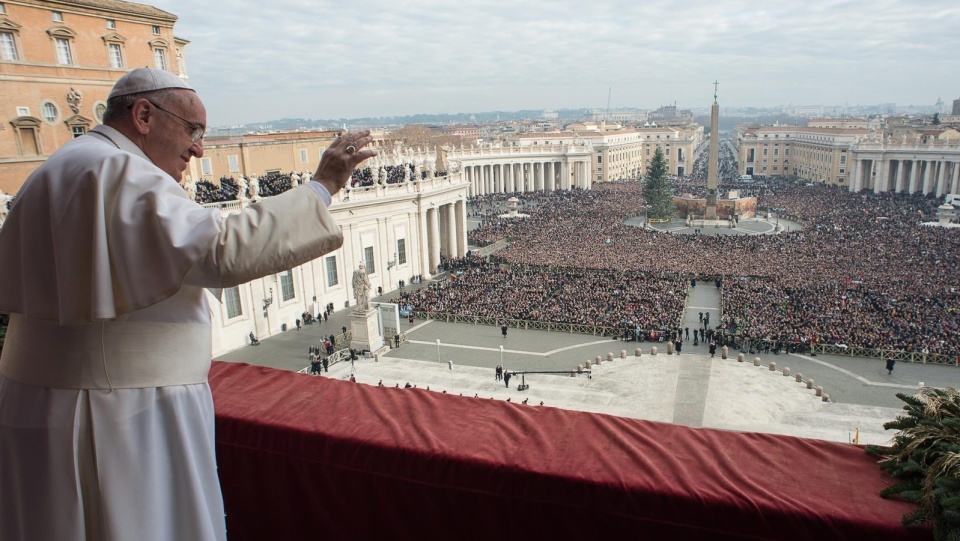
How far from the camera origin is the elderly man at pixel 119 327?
1982 mm

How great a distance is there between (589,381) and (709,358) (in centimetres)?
476

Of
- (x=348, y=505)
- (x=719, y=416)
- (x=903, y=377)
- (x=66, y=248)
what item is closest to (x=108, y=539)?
(x=66, y=248)

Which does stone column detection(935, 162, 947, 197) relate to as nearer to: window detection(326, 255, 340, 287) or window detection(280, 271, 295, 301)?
window detection(326, 255, 340, 287)

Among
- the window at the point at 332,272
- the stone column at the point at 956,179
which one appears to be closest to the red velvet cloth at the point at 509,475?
the window at the point at 332,272

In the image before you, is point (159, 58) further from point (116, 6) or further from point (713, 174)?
point (713, 174)

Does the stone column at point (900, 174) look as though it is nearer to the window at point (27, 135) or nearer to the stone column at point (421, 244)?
the stone column at point (421, 244)

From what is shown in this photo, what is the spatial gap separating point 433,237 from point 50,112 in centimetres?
2136

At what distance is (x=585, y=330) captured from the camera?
27609mm

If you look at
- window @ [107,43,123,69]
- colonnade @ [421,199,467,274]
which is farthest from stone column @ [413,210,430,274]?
window @ [107,43,123,69]

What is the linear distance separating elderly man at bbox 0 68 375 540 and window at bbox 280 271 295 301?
28.7 metres

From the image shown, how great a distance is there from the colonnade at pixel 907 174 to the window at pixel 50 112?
8403 centimetres

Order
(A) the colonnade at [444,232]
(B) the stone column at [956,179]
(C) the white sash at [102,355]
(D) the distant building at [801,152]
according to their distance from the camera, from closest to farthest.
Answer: (C) the white sash at [102,355], (A) the colonnade at [444,232], (B) the stone column at [956,179], (D) the distant building at [801,152]

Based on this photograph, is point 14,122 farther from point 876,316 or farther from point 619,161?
point 619,161

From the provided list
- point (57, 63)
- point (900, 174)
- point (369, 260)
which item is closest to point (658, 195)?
point (369, 260)
